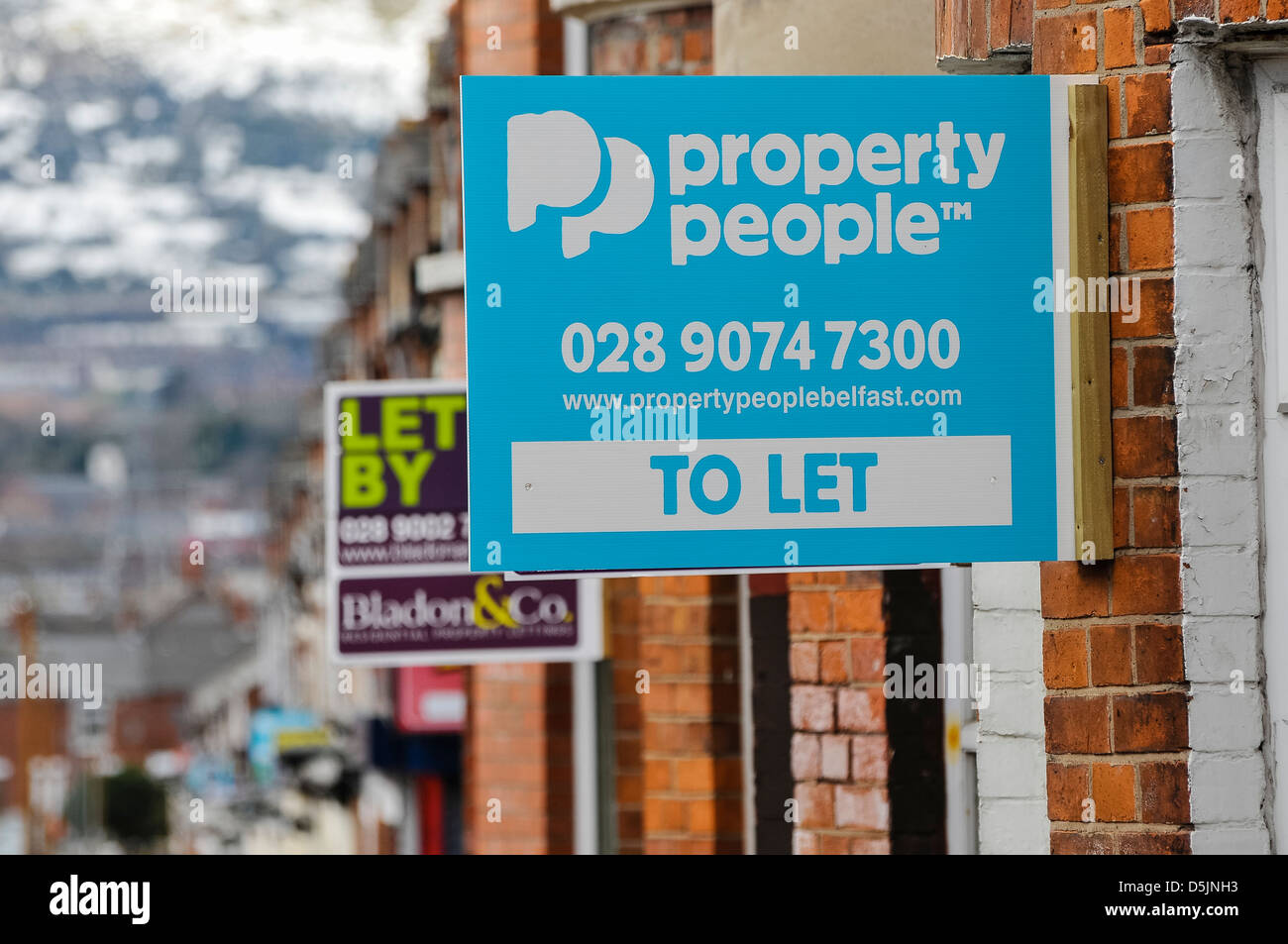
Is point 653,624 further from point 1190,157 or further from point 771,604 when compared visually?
point 1190,157

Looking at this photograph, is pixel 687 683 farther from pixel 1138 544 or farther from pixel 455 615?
pixel 1138 544

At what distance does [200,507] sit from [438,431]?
17904 centimetres

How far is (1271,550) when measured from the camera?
133 inches

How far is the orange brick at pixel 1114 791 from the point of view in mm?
3375

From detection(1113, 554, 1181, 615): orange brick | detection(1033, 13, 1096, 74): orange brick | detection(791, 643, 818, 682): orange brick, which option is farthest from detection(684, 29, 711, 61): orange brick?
detection(1113, 554, 1181, 615): orange brick

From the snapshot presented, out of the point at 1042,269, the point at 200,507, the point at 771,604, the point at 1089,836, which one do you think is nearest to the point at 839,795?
the point at 771,604

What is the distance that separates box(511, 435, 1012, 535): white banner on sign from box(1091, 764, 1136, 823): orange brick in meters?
0.52

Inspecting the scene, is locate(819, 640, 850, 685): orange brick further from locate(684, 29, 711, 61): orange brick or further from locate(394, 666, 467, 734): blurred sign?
locate(394, 666, 467, 734): blurred sign

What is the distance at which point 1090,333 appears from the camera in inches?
132

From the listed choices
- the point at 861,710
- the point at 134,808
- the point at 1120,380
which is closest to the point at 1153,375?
the point at 1120,380

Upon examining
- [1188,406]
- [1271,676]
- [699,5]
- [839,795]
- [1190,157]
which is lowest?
[839,795]

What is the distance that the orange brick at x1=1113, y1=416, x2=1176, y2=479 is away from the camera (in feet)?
11.1

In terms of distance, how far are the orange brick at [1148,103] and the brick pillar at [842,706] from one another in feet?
7.59

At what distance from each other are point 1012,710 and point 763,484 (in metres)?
1.13
